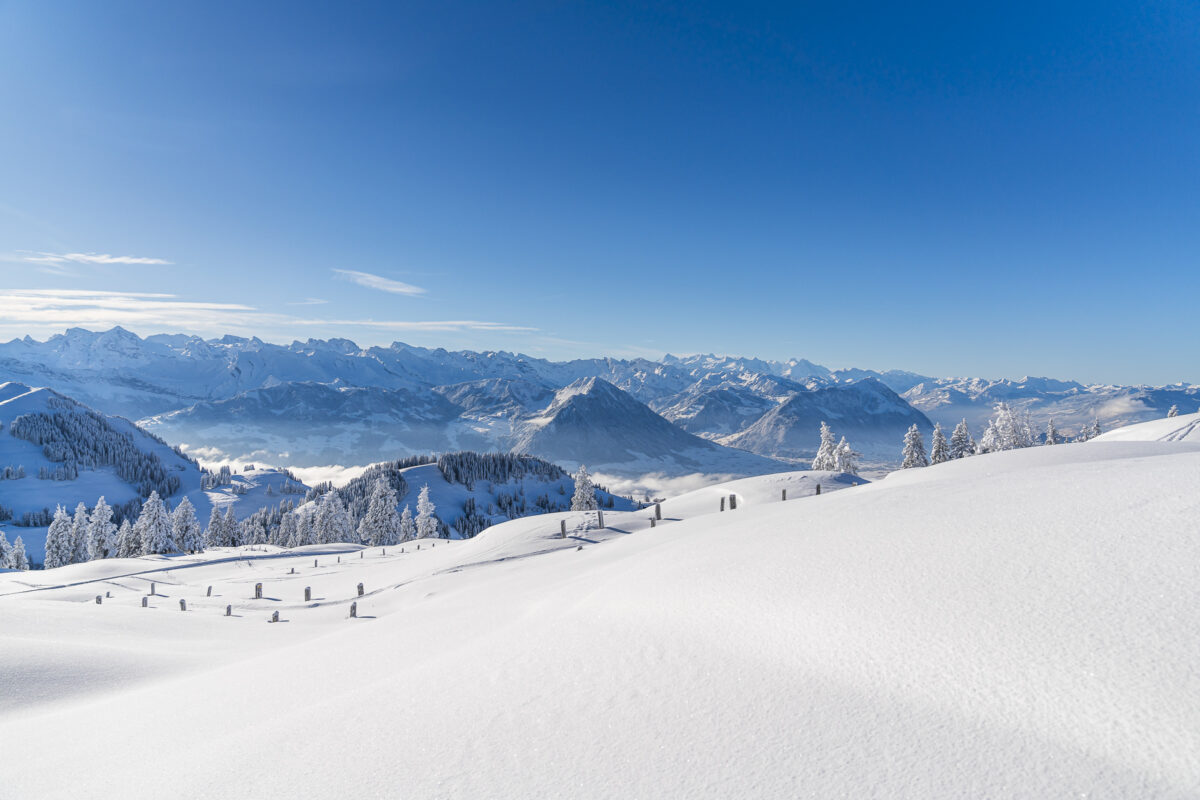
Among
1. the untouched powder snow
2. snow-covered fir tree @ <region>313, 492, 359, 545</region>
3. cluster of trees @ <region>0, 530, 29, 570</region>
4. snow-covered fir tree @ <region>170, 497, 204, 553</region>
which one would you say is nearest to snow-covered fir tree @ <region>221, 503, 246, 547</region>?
snow-covered fir tree @ <region>170, 497, 204, 553</region>

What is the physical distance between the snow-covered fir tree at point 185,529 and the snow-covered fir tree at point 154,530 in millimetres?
3474

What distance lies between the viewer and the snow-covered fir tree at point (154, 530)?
7169 centimetres

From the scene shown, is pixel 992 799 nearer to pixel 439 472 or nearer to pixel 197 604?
pixel 197 604

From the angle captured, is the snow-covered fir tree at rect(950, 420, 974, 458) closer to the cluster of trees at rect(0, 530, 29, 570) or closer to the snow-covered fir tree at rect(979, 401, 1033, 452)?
the snow-covered fir tree at rect(979, 401, 1033, 452)

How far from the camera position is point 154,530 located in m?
72.6

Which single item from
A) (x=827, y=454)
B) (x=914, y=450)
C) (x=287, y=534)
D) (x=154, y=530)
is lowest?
(x=287, y=534)

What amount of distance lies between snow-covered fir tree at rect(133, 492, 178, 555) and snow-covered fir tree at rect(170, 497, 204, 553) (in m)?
3.47

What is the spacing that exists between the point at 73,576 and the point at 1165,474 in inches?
2067

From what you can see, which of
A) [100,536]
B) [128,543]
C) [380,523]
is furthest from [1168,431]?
[100,536]

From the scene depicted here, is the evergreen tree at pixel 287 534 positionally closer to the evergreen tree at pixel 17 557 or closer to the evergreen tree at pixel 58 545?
the evergreen tree at pixel 58 545

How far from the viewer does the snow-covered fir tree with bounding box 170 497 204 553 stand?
80.9 metres

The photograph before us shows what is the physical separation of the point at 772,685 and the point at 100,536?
351ft

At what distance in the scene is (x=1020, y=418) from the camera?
7188 cm

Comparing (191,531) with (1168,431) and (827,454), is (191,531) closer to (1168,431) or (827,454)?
Result: (827,454)
